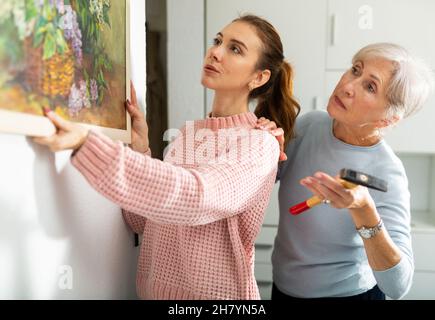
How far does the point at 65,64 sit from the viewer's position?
0.57m

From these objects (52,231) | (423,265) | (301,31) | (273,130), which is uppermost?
(301,31)

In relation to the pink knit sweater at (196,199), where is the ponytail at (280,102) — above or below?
above

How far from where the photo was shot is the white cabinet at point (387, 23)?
1772mm

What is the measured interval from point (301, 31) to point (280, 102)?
904 millimetres

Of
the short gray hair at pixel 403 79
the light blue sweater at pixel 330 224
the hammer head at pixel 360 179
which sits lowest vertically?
the light blue sweater at pixel 330 224

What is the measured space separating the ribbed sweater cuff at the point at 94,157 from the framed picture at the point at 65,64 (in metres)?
0.05

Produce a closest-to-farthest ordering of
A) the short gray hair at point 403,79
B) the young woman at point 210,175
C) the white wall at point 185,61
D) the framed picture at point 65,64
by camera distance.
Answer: the framed picture at point 65,64 < the young woman at point 210,175 < the short gray hair at point 403,79 < the white wall at point 185,61

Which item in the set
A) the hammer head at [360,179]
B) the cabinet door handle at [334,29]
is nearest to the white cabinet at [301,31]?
the cabinet door handle at [334,29]

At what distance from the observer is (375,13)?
1.78 metres

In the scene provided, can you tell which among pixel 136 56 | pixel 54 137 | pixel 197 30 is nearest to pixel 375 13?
pixel 197 30

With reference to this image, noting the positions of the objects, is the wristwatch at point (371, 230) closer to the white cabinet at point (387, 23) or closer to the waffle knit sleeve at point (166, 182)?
the waffle knit sleeve at point (166, 182)

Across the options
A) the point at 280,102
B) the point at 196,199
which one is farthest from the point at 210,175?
the point at 280,102

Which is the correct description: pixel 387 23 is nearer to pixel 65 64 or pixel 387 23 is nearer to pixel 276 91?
pixel 276 91
